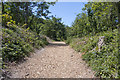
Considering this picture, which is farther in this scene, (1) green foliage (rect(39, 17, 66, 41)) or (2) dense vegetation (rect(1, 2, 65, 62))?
(1) green foliage (rect(39, 17, 66, 41))

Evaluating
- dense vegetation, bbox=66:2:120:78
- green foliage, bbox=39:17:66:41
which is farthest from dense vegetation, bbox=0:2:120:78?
green foliage, bbox=39:17:66:41

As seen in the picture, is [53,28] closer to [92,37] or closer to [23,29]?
[23,29]

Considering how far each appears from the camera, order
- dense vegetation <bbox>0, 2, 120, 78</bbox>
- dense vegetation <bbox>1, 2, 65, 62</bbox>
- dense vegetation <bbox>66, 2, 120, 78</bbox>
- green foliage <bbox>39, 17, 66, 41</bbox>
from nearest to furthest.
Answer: dense vegetation <bbox>66, 2, 120, 78</bbox>, dense vegetation <bbox>0, 2, 120, 78</bbox>, dense vegetation <bbox>1, 2, 65, 62</bbox>, green foliage <bbox>39, 17, 66, 41</bbox>

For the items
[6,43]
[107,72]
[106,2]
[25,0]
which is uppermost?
[25,0]

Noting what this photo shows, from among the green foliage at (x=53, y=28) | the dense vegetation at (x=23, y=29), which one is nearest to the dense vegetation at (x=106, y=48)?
the dense vegetation at (x=23, y=29)

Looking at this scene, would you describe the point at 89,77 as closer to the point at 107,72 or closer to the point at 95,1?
the point at 107,72

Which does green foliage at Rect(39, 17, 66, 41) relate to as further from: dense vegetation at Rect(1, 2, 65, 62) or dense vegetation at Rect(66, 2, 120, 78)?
dense vegetation at Rect(66, 2, 120, 78)

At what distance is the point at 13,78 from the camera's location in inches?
151

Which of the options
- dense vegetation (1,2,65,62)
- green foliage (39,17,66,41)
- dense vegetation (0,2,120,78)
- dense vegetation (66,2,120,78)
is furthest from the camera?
green foliage (39,17,66,41)

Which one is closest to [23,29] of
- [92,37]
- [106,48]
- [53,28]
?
[92,37]

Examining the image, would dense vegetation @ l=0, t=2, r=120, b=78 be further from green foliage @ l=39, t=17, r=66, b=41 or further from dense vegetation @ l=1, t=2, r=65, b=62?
green foliage @ l=39, t=17, r=66, b=41

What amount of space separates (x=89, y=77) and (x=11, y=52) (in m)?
3.35

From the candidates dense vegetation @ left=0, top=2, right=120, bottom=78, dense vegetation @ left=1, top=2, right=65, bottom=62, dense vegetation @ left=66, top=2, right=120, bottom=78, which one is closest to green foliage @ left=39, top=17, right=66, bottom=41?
dense vegetation @ left=1, top=2, right=65, bottom=62

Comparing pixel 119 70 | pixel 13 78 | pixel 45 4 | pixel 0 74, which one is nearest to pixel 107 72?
pixel 119 70
